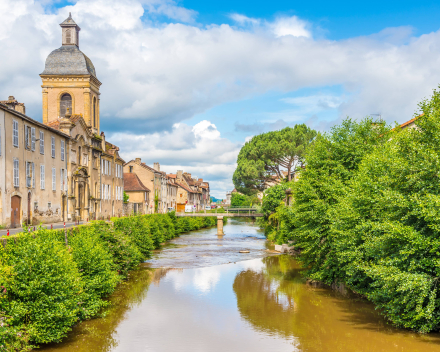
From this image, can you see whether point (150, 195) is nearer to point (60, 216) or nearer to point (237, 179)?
point (237, 179)

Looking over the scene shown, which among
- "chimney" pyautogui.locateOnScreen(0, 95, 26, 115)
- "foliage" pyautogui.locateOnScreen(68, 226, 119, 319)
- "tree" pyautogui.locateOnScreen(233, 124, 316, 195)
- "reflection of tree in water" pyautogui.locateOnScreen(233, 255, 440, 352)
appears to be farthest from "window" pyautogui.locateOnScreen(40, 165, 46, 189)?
"tree" pyautogui.locateOnScreen(233, 124, 316, 195)

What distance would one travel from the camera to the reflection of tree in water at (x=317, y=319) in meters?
12.9

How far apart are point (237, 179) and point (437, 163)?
145ft

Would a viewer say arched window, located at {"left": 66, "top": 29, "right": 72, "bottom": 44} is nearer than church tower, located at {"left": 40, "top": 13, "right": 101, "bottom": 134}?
No

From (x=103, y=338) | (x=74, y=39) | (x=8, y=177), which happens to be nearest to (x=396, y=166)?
(x=103, y=338)

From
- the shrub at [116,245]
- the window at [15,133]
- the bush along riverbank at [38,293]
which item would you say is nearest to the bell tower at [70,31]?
the window at [15,133]

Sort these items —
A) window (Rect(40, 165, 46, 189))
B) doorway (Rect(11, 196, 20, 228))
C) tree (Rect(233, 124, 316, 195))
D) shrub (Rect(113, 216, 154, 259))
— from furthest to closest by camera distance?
tree (Rect(233, 124, 316, 195)), window (Rect(40, 165, 46, 189)), shrub (Rect(113, 216, 154, 259)), doorway (Rect(11, 196, 20, 228))

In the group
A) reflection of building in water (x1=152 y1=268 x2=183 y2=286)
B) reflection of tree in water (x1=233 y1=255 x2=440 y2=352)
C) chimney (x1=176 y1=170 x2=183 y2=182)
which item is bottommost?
reflection of tree in water (x1=233 y1=255 x2=440 y2=352)

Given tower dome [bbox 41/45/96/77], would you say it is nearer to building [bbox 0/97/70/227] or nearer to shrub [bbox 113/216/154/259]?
building [bbox 0/97/70/227]

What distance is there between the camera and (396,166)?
1277cm

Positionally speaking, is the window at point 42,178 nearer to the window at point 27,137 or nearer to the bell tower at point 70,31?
the window at point 27,137

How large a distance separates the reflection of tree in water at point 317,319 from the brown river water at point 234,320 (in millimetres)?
29

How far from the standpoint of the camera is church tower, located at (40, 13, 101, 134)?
40094 mm

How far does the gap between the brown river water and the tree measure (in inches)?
1040
